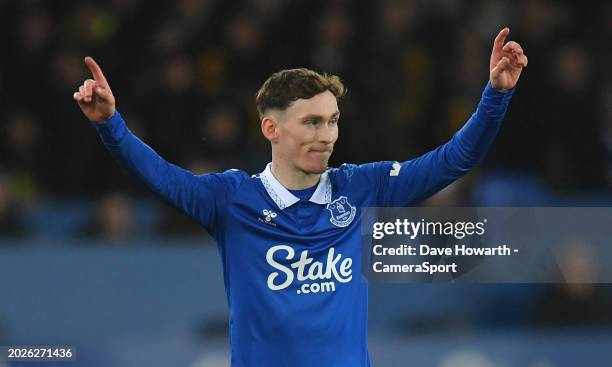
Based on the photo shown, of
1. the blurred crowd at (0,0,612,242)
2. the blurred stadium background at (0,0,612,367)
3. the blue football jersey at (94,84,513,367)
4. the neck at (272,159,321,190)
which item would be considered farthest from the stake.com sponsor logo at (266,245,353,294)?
the blurred crowd at (0,0,612,242)

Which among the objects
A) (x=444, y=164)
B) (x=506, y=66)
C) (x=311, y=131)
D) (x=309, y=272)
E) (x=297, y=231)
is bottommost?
(x=309, y=272)

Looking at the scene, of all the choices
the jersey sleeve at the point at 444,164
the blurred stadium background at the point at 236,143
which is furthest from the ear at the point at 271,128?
the blurred stadium background at the point at 236,143

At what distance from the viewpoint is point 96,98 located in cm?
393

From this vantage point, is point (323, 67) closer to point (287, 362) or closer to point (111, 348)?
point (111, 348)

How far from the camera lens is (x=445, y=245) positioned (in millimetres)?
5543

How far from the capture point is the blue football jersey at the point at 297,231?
407 cm

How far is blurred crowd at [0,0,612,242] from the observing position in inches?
326

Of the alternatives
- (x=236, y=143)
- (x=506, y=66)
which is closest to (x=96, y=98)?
(x=506, y=66)

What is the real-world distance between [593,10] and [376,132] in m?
2.57

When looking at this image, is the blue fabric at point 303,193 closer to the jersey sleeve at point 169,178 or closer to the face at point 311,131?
the face at point 311,131

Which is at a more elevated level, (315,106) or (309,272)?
(315,106)

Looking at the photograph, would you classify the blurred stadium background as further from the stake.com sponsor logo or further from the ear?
the ear

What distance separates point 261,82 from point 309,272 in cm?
463

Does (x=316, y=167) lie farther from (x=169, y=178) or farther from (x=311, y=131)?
(x=169, y=178)
